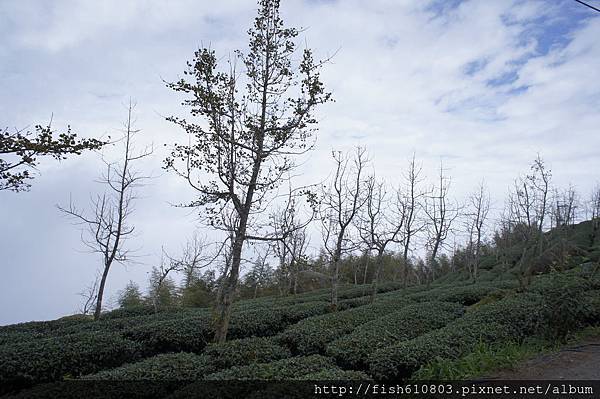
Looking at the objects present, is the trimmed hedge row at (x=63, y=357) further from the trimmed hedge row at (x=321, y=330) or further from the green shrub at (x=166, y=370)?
the trimmed hedge row at (x=321, y=330)

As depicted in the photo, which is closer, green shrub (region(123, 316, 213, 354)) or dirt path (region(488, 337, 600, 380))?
dirt path (region(488, 337, 600, 380))

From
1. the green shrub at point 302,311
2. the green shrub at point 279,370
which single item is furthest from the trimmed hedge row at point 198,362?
the green shrub at point 302,311

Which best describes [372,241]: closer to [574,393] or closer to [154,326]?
[154,326]

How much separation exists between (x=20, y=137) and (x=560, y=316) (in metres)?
8.79

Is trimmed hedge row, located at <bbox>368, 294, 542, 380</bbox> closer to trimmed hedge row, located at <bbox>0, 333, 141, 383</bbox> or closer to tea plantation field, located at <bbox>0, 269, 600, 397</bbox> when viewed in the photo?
tea plantation field, located at <bbox>0, 269, 600, 397</bbox>

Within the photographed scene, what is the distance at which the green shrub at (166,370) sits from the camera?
557 centimetres

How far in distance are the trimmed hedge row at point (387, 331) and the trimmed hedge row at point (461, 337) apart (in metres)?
0.43

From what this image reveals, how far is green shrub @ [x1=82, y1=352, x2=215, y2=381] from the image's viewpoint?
5574 mm

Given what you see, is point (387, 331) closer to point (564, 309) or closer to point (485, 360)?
point (485, 360)

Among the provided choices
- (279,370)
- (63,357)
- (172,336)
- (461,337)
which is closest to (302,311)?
(172,336)

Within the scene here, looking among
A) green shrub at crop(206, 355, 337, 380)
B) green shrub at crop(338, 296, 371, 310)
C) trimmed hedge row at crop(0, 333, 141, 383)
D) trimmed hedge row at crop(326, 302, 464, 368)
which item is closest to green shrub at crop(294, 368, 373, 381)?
green shrub at crop(206, 355, 337, 380)

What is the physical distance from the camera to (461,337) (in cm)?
658

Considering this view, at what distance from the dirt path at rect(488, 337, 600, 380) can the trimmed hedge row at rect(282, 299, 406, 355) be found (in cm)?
328

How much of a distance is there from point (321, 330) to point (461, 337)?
2.75 m
